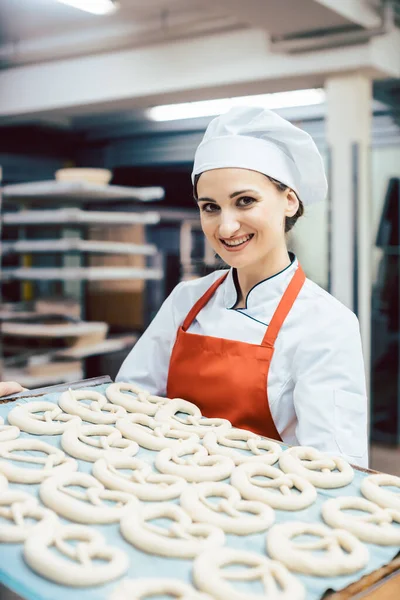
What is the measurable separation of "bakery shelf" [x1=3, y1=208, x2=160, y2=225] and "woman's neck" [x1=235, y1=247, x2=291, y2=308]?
2504 mm

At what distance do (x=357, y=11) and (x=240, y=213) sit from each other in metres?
2.55

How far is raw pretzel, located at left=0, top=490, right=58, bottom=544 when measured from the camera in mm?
790

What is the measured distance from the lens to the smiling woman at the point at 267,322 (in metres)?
1.39

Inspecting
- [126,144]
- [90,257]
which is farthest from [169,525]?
[126,144]

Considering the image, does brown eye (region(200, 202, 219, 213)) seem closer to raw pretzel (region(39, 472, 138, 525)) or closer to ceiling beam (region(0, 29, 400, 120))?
raw pretzel (region(39, 472, 138, 525))

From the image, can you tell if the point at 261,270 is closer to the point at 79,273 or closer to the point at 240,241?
the point at 240,241

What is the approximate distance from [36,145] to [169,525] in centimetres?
661

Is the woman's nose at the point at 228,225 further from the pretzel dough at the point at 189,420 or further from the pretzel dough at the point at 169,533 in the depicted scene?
the pretzel dough at the point at 169,533

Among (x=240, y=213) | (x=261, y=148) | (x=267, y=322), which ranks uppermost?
(x=261, y=148)

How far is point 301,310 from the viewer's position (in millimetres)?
1512

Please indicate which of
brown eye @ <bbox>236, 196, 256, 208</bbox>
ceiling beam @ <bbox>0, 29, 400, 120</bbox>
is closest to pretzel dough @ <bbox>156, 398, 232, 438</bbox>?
brown eye @ <bbox>236, 196, 256, 208</bbox>

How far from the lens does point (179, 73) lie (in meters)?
4.45

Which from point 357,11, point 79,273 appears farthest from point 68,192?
point 357,11

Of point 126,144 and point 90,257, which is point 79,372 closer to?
point 90,257
